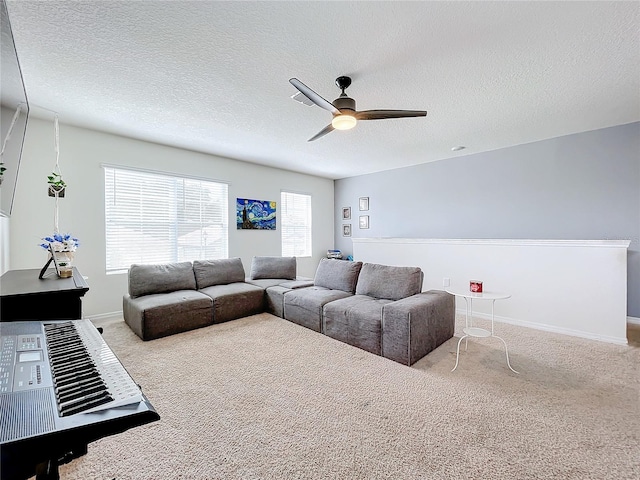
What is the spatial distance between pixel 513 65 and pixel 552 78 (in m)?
0.49

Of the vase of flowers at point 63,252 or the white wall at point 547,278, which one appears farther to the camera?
the white wall at point 547,278

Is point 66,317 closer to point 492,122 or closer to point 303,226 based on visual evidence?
point 492,122

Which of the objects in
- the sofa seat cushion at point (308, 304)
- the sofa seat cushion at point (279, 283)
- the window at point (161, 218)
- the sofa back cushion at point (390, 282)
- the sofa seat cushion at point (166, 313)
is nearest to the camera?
the sofa seat cushion at point (166, 313)

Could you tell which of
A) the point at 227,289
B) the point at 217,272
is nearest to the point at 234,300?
the point at 227,289

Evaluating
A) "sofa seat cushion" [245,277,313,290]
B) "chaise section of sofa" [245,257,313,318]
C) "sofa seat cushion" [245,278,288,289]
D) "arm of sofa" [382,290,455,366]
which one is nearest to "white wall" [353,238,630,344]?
"arm of sofa" [382,290,455,366]

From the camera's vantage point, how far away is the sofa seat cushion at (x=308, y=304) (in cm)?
337

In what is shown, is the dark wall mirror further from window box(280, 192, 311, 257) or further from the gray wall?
the gray wall

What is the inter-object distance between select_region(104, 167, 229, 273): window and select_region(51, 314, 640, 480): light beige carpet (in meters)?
1.81

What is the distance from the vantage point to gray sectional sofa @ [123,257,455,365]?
8.80ft

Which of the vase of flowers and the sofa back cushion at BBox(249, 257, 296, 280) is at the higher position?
the vase of flowers

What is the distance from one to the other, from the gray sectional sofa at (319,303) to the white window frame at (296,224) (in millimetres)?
1784

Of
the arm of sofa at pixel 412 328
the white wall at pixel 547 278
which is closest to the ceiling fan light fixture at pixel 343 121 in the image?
the arm of sofa at pixel 412 328

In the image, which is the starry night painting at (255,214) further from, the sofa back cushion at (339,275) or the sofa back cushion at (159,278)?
the sofa back cushion at (339,275)

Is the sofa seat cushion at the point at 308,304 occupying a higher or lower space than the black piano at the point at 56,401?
lower
